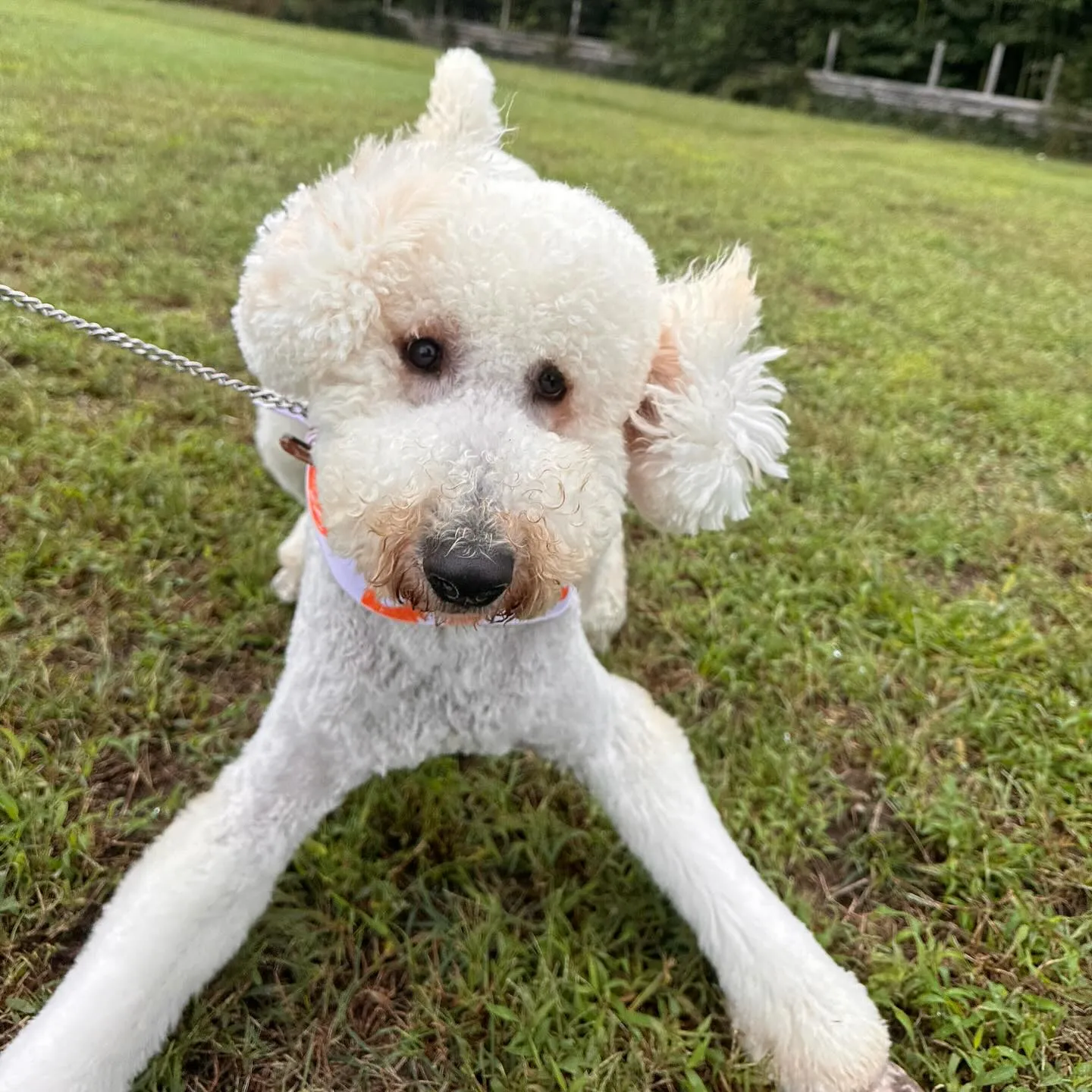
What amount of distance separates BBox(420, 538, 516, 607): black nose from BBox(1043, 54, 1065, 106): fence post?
20.3m

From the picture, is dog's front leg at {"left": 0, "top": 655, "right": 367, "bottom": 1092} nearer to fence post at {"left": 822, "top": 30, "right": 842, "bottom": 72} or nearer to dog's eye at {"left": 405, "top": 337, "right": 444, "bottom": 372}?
dog's eye at {"left": 405, "top": 337, "right": 444, "bottom": 372}

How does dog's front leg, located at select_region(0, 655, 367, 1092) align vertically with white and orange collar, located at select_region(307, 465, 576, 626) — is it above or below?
below

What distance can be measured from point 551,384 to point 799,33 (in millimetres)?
24237

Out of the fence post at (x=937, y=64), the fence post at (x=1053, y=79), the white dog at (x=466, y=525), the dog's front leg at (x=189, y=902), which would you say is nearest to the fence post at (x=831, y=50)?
the fence post at (x=937, y=64)

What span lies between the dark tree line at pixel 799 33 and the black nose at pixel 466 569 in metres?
A: 19.9

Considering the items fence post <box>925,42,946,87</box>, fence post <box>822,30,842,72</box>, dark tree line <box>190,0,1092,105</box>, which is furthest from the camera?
fence post <box>822,30,842,72</box>

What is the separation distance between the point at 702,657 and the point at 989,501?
4.64 feet

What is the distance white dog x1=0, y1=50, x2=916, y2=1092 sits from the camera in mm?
1121

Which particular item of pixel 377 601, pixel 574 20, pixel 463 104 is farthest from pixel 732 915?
pixel 574 20

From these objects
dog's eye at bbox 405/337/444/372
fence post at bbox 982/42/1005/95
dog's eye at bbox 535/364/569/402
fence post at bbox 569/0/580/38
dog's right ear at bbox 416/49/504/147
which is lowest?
dog's eye at bbox 535/364/569/402

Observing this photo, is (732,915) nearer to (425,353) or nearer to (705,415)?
(705,415)

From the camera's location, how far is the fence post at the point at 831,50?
20.8 metres

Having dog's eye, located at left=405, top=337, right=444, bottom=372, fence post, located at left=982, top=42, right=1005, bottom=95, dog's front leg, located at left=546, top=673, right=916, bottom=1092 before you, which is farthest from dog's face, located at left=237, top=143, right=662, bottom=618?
fence post, located at left=982, top=42, right=1005, bottom=95

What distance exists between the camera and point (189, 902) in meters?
1.29
